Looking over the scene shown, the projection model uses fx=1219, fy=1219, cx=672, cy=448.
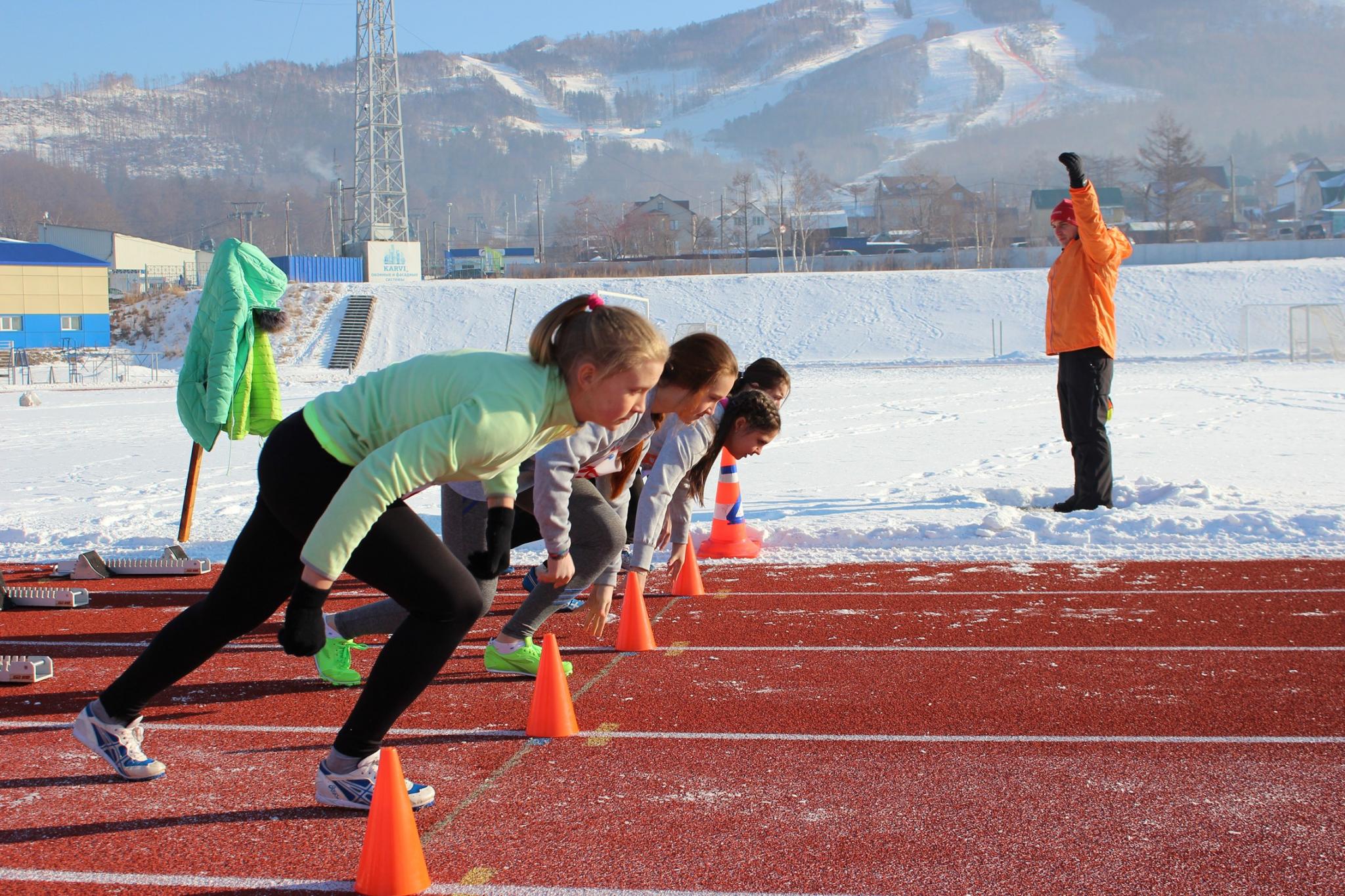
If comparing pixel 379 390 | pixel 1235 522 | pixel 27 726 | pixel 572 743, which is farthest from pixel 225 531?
pixel 1235 522

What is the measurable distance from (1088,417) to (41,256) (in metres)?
48.5

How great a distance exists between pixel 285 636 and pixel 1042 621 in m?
4.14

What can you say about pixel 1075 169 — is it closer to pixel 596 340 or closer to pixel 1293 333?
pixel 596 340

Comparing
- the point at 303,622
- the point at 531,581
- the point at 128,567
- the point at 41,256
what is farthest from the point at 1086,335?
the point at 41,256

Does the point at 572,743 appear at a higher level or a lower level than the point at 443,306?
lower

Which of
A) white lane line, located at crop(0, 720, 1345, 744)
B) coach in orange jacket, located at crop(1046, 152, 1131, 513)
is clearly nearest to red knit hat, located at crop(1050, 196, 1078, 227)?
coach in orange jacket, located at crop(1046, 152, 1131, 513)

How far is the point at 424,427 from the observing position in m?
2.94

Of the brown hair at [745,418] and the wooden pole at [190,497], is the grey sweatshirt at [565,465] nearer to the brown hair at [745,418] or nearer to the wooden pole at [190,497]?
the brown hair at [745,418]

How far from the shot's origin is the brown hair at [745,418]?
5.45 m

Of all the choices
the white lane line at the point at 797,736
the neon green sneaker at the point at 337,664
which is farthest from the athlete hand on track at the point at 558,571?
the neon green sneaker at the point at 337,664

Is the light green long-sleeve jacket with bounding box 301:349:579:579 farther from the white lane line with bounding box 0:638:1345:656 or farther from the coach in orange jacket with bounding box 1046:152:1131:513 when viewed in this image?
the coach in orange jacket with bounding box 1046:152:1131:513

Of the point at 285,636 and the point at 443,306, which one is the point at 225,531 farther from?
the point at 443,306

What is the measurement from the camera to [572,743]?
13.8ft

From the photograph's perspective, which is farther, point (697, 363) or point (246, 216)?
point (246, 216)
